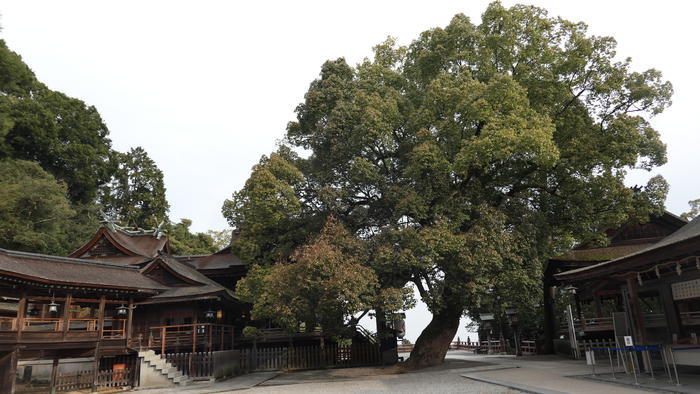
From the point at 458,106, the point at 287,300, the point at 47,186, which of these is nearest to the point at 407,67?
the point at 458,106

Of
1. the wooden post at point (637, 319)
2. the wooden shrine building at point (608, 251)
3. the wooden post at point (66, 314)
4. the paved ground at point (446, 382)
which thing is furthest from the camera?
the wooden shrine building at point (608, 251)

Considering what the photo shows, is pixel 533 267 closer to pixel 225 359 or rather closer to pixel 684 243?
pixel 684 243

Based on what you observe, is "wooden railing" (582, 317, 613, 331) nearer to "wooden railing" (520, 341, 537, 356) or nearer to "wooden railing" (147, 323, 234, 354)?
"wooden railing" (520, 341, 537, 356)

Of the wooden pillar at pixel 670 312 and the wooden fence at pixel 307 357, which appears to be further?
the wooden fence at pixel 307 357

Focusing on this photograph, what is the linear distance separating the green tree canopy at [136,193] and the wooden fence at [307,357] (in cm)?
2967

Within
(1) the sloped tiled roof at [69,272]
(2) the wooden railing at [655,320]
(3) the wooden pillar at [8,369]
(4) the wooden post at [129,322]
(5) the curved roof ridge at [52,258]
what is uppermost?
(5) the curved roof ridge at [52,258]

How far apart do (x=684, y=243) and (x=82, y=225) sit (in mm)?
41404

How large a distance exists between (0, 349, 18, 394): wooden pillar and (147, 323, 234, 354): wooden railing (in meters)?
5.40

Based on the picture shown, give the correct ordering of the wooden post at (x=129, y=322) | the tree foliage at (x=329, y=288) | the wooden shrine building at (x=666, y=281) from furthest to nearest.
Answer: the wooden post at (x=129, y=322)
the tree foliage at (x=329, y=288)
the wooden shrine building at (x=666, y=281)

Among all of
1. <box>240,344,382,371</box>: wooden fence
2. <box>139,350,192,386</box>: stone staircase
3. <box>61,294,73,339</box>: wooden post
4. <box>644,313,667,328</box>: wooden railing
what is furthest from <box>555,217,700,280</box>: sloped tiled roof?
<box>61,294,73,339</box>: wooden post

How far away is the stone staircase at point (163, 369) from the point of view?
18564 mm

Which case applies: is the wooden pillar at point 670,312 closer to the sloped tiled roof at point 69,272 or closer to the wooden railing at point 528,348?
the wooden railing at point 528,348

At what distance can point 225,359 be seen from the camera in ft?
66.9

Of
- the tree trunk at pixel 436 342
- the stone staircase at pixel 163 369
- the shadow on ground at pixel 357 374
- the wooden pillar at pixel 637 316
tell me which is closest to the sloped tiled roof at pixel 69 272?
the stone staircase at pixel 163 369
